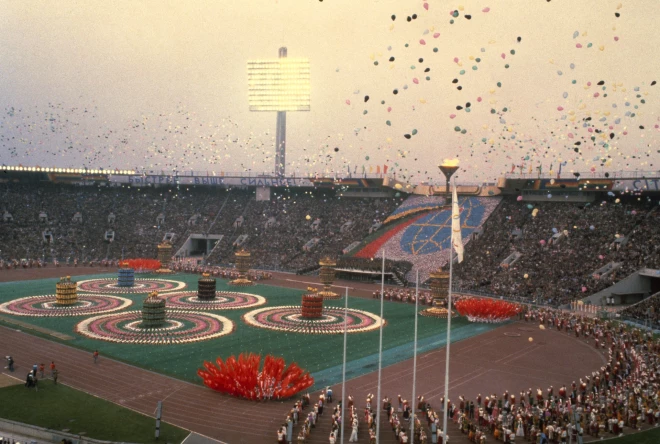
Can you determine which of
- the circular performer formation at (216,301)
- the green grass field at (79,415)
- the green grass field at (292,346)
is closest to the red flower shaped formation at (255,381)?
the green grass field at (292,346)

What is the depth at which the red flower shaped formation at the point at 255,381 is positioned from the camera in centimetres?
2417

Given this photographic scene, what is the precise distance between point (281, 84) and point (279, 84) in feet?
0.86

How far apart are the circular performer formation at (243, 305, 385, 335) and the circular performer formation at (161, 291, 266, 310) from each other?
8.32 feet

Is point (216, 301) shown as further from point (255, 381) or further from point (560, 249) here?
point (560, 249)

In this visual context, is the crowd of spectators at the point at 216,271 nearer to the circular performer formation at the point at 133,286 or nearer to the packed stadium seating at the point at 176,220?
the packed stadium seating at the point at 176,220

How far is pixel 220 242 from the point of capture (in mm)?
77625

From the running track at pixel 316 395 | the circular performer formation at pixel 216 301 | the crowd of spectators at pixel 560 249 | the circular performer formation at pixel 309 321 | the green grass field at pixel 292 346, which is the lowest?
the running track at pixel 316 395

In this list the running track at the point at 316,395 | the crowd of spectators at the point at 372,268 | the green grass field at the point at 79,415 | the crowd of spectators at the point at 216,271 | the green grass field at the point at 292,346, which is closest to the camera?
the green grass field at the point at 79,415

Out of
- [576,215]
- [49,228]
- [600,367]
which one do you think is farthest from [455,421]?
[49,228]

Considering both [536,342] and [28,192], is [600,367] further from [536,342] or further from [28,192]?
[28,192]

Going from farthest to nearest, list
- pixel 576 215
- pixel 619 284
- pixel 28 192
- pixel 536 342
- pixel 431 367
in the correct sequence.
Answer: pixel 28 192, pixel 576 215, pixel 619 284, pixel 536 342, pixel 431 367

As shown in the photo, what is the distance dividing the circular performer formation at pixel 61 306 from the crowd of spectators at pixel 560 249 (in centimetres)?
3094

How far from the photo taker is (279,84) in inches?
3127

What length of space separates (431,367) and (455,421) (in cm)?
742
